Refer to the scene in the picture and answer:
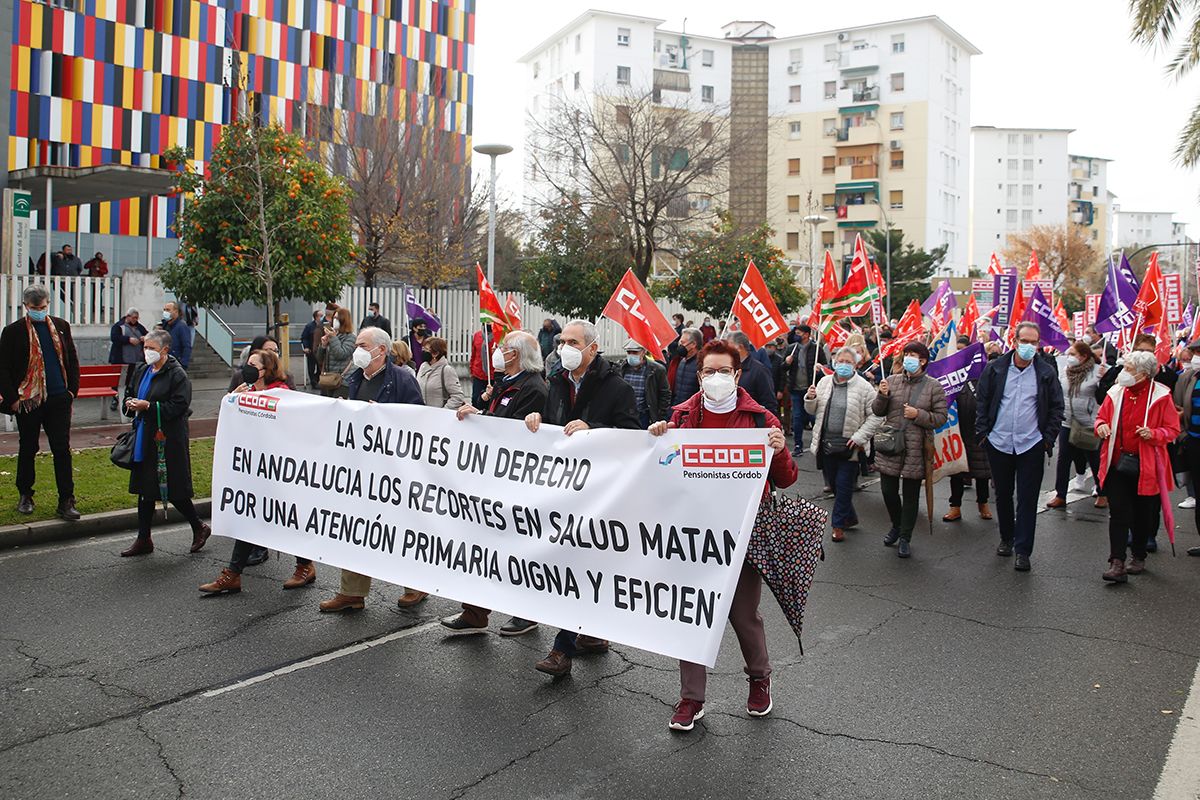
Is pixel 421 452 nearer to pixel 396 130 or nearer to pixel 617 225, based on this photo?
pixel 617 225

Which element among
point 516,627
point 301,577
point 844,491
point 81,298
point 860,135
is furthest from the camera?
point 860,135

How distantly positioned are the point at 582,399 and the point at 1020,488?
4455 millimetres

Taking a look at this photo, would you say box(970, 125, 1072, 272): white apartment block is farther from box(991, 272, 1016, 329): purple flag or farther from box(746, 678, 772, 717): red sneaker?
box(746, 678, 772, 717): red sneaker

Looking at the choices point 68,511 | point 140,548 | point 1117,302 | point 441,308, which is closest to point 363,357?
point 140,548

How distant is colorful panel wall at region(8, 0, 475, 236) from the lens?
4694cm

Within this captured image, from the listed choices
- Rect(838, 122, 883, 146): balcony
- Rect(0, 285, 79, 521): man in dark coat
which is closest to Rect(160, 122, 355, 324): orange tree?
Rect(0, 285, 79, 521): man in dark coat

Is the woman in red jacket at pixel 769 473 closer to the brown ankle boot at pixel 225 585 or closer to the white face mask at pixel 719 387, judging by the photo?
the white face mask at pixel 719 387

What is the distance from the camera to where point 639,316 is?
33.8ft

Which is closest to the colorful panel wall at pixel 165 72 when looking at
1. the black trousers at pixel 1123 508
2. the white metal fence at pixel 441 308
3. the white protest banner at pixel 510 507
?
the white metal fence at pixel 441 308

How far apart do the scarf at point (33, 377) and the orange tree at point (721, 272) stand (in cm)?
1875

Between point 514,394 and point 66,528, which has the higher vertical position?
point 514,394

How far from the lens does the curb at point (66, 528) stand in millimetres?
8954

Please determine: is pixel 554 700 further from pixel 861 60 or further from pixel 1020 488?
pixel 861 60

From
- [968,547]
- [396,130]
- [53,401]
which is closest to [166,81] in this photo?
[396,130]
